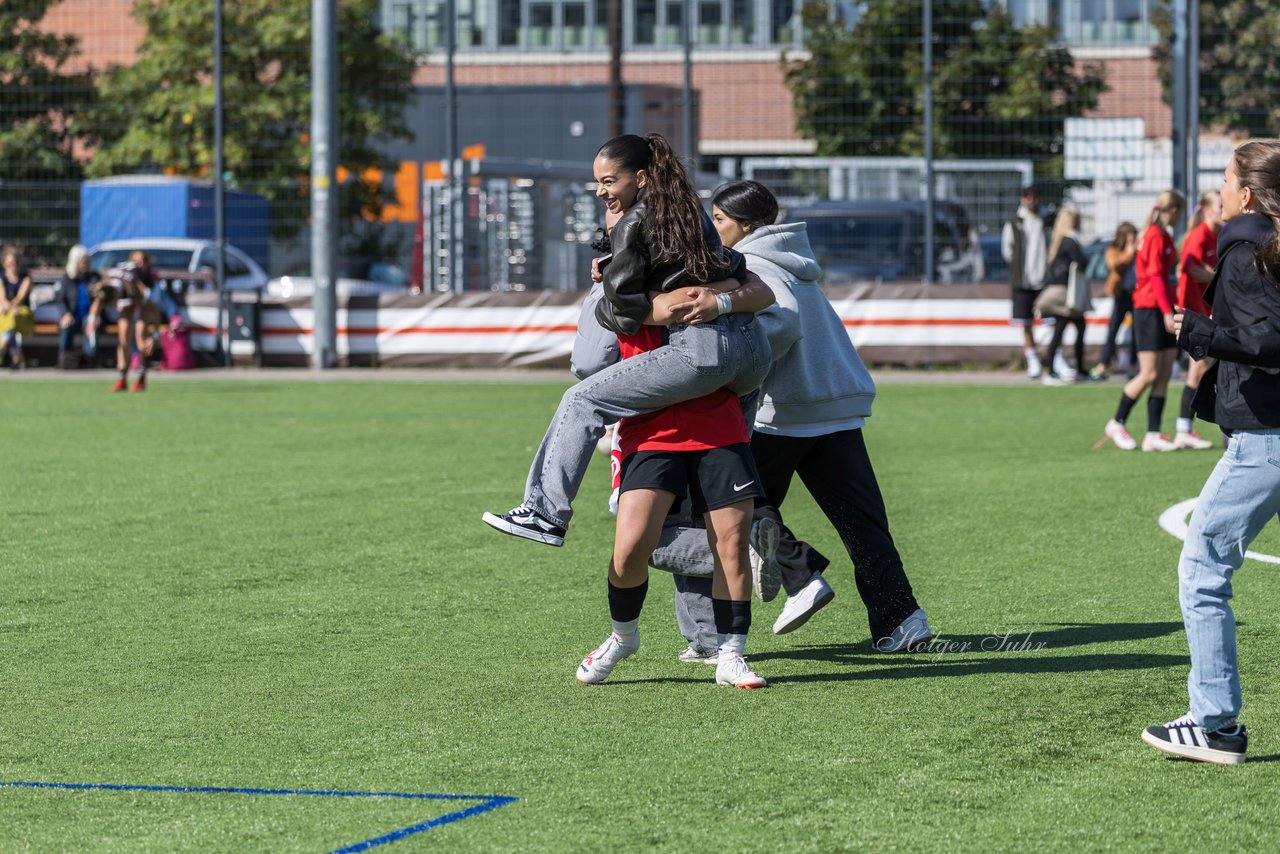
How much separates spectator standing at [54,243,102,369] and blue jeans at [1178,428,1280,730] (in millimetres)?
20863

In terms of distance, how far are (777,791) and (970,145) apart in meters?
19.2

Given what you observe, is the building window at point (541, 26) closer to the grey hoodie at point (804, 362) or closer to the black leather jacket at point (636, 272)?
the grey hoodie at point (804, 362)

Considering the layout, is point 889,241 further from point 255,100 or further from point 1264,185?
point 1264,185

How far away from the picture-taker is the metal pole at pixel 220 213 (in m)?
24.4

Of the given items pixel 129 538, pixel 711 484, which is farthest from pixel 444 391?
pixel 711 484

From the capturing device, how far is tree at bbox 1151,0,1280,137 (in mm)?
21859

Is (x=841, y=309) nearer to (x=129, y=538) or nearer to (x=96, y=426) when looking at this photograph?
(x=96, y=426)

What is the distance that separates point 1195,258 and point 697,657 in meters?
6.30

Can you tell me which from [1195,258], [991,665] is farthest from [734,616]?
[1195,258]

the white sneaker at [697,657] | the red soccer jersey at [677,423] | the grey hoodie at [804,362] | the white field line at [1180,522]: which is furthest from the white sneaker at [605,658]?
the white field line at [1180,522]

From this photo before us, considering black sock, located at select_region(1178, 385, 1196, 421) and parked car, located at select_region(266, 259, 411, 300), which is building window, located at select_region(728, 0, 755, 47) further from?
black sock, located at select_region(1178, 385, 1196, 421)

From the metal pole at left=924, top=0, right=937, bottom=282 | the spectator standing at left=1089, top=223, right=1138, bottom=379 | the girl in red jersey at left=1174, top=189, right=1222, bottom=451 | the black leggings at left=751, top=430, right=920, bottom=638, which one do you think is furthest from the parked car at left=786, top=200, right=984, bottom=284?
the black leggings at left=751, top=430, right=920, bottom=638

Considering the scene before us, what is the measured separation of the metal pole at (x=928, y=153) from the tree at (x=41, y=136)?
1099 cm

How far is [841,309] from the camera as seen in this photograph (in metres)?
23.4
